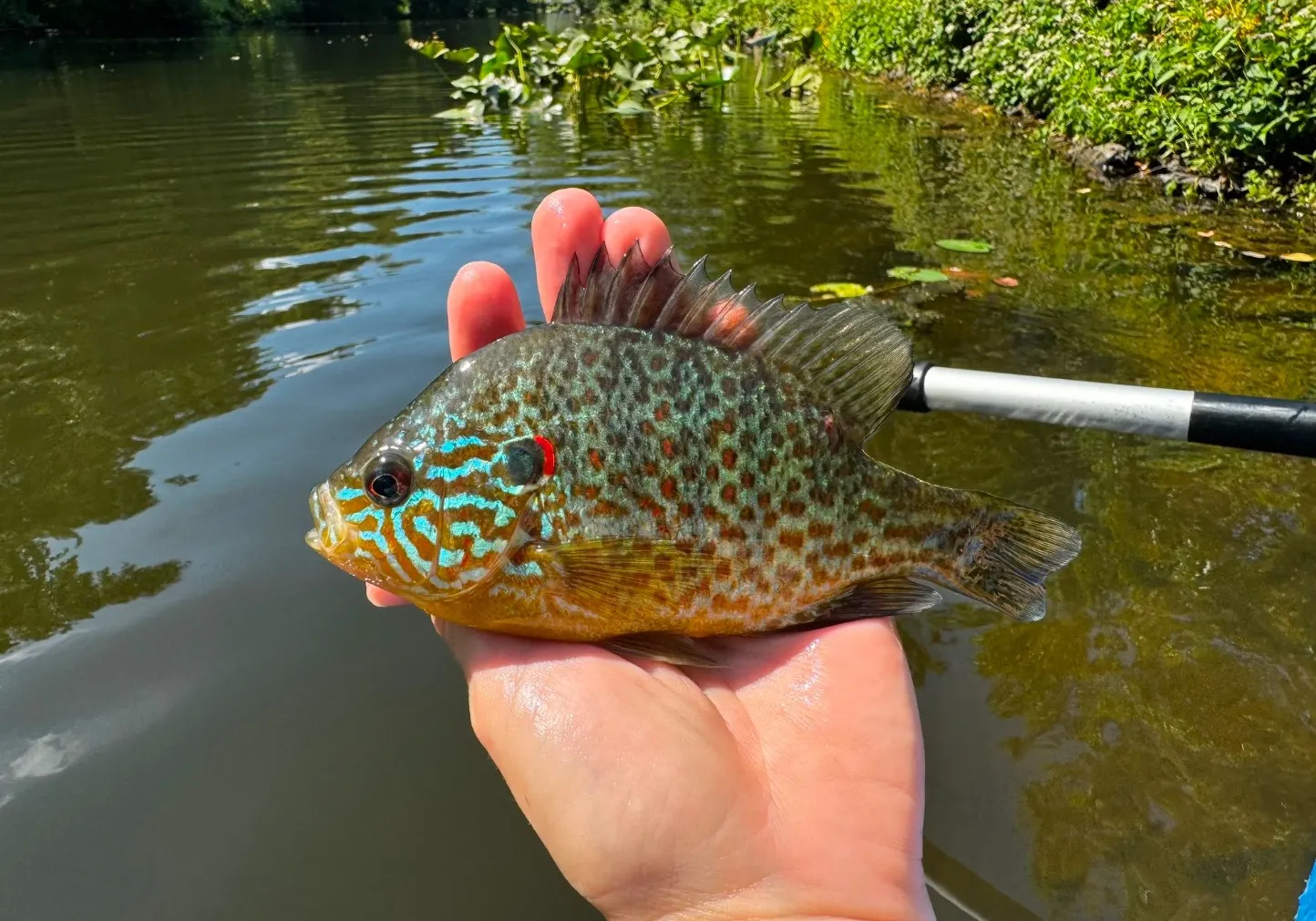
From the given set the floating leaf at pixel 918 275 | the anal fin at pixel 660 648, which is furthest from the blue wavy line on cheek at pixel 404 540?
the floating leaf at pixel 918 275

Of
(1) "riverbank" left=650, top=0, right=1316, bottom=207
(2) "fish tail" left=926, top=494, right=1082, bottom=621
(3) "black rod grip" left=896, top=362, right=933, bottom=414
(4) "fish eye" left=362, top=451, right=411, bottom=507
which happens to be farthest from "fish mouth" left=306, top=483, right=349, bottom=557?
(1) "riverbank" left=650, top=0, right=1316, bottom=207

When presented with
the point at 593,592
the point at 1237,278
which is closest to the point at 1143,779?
the point at 593,592

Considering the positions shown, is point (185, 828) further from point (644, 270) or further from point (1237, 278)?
point (1237, 278)

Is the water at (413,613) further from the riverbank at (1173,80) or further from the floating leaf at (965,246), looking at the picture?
the riverbank at (1173,80)

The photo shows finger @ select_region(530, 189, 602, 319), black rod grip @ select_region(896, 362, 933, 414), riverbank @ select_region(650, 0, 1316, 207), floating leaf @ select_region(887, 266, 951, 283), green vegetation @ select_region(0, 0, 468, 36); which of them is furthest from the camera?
green vegetation @ select_region(0, 0, 468, 36)

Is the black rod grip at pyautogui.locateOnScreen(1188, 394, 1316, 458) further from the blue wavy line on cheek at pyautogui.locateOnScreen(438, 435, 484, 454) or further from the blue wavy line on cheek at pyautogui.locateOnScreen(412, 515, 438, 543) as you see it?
the blue wavy line on cheek at pyautogui.locateOnScreen(412, 515, 438, 543)

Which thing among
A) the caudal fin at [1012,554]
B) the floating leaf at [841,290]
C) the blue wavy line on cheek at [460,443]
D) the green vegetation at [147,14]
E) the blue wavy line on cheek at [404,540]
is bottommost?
the floating leaf at [841,290]
